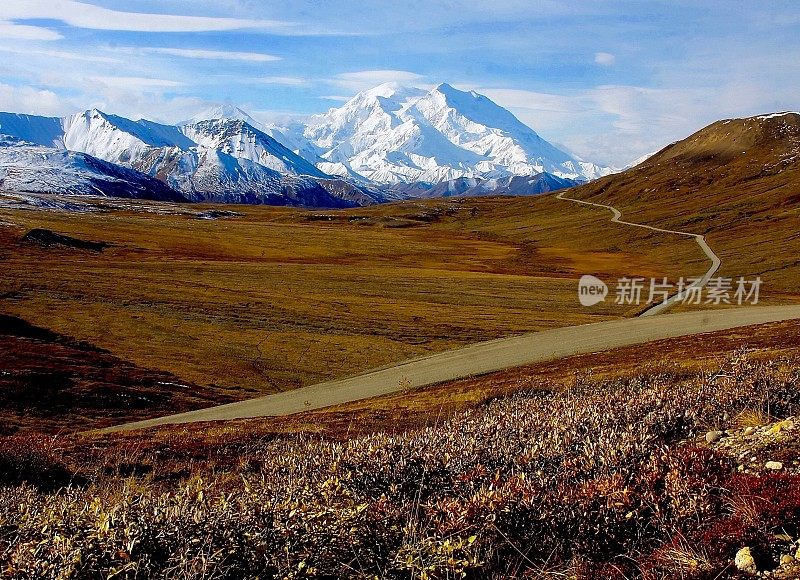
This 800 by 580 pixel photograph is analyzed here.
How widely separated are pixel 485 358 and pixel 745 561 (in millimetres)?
47380

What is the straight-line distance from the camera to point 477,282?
101625 millimetres

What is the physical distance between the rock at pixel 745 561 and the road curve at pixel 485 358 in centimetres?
3287

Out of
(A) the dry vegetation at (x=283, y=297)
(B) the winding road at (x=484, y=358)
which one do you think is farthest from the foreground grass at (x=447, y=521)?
(A) the dry vegetation at (x=283, y=297)

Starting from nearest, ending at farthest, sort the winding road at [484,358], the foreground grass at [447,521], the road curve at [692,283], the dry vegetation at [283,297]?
the foreground grass at [447,521] → the winding road at [484,358] → the dry vegetation at [283,297] → the road curve at [692,283]

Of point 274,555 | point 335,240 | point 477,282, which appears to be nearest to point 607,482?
point 274,555

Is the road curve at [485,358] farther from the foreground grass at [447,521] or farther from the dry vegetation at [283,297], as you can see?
the foreground grass at [447,521]

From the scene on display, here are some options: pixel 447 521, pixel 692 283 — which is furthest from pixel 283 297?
pixel 447 521

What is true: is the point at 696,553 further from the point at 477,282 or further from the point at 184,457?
the point at 477,282

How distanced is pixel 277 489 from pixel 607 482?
410 cm

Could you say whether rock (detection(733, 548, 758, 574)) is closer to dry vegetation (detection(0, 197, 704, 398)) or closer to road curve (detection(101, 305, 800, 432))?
road curve (detection(101, 305, 800, 432))

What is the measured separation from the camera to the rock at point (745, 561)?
5.59 m

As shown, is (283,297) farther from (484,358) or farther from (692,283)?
(692,283)

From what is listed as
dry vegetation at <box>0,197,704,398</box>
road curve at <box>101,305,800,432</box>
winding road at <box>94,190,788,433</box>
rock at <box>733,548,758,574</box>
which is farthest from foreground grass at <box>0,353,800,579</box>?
dry vegetation at <box>0,197,704,398</box>

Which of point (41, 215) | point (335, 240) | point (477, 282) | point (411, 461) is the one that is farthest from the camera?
point (41, 215)
